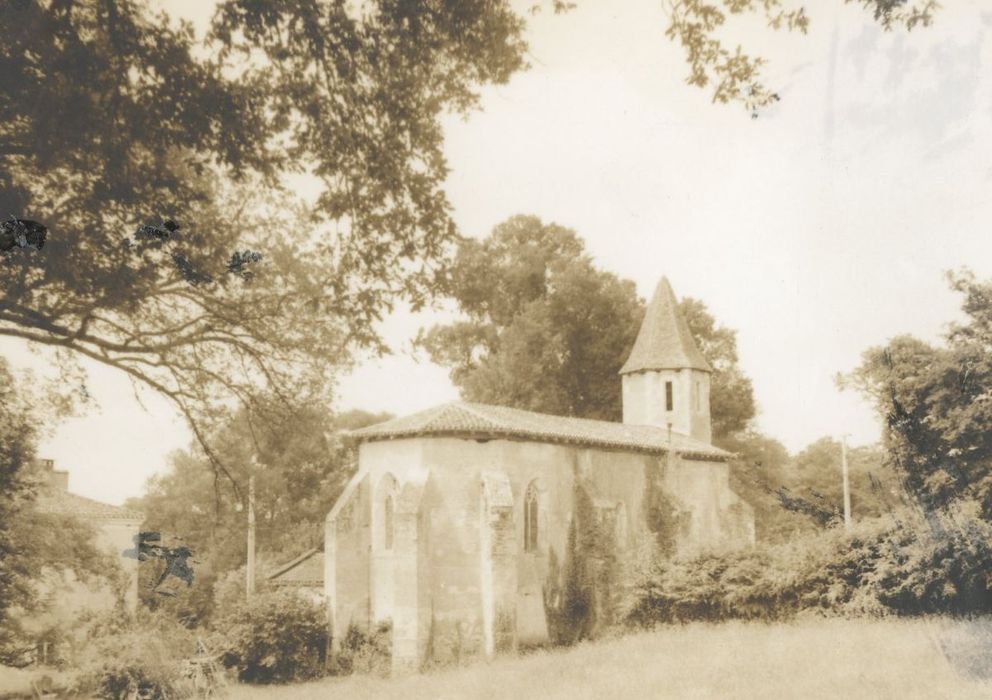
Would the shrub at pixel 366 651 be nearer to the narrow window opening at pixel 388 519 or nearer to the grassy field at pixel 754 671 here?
the narrow window opening at pixel 388 519

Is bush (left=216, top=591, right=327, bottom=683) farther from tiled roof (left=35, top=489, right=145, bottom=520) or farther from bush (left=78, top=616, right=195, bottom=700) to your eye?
tiled roof (left=35, top=489, right=145, bottom=520)

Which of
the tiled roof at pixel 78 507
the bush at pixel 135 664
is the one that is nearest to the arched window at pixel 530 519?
the bush at pixel 135 664

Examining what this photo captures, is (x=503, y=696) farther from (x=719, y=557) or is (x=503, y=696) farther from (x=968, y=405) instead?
(x=719, y=557)

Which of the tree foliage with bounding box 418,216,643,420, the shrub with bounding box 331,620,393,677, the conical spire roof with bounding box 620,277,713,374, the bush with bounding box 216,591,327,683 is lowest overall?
the shrub with bounding box 331,620,393,677

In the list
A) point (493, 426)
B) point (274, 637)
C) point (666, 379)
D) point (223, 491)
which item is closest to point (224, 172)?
point (223, 491)

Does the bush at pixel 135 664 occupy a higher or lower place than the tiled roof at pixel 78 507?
lower

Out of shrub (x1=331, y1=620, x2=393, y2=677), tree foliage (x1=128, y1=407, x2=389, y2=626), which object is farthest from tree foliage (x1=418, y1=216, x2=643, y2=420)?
shrub (x1=331, y1=620, x2=393, y2=677)

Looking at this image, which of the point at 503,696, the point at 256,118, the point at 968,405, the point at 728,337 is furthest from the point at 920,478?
the point at 728,337

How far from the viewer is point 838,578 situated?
1435 centimetres

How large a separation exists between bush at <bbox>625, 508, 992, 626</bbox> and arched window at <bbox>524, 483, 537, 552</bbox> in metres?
2.42

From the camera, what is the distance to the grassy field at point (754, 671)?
7.30 metres

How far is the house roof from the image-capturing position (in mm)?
19438

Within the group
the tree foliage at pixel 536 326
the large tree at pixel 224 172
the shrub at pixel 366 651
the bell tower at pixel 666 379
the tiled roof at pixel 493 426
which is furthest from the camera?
the bell tower at pixel 666 379

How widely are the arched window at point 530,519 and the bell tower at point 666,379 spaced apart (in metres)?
8.77
